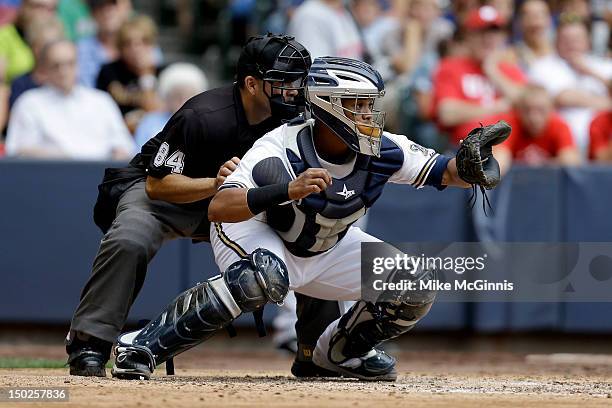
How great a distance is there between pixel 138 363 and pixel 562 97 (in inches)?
241

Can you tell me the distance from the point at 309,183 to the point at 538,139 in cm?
516

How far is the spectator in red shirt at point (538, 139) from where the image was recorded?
1044 cm

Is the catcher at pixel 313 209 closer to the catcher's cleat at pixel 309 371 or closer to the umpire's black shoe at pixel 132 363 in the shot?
the umpire's black shoe at pixel 132 363

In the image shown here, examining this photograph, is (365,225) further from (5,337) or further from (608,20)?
(608,20)

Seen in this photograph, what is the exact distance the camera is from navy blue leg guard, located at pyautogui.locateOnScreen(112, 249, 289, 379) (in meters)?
6.02

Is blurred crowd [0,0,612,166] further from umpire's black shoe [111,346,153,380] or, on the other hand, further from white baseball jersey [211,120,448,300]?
umpire's black shoe [111,346,153,380]

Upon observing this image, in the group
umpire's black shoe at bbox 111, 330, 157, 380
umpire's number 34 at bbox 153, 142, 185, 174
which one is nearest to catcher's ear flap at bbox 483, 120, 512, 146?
umpire's number 34 at bbox 153, 142, 185, 174

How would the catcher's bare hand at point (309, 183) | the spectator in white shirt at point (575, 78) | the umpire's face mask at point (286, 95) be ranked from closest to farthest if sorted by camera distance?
the catcher's bare hand at point (309, 183)
the umpire's face mask at point (286, 95)
the spectator in white shirt at point (575, 78)

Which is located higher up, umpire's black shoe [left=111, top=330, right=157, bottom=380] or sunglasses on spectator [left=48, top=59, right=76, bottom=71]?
sunglasses on spectator [left=48, top=59, right=76, bottom=71]

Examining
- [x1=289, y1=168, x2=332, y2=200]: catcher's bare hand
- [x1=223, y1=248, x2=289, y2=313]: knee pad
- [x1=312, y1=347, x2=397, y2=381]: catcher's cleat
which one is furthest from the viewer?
[x1=312, y1=347, x2=397, y2=381]: catcher's cleat

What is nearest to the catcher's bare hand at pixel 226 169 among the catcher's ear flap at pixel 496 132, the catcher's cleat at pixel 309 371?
the catcher's ear flap at pixel 496 132

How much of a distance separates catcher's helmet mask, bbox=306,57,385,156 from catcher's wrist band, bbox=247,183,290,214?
22.0 inches

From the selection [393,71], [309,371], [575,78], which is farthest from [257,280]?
[575,78]

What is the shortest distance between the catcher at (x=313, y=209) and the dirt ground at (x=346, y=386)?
0.34 meters
